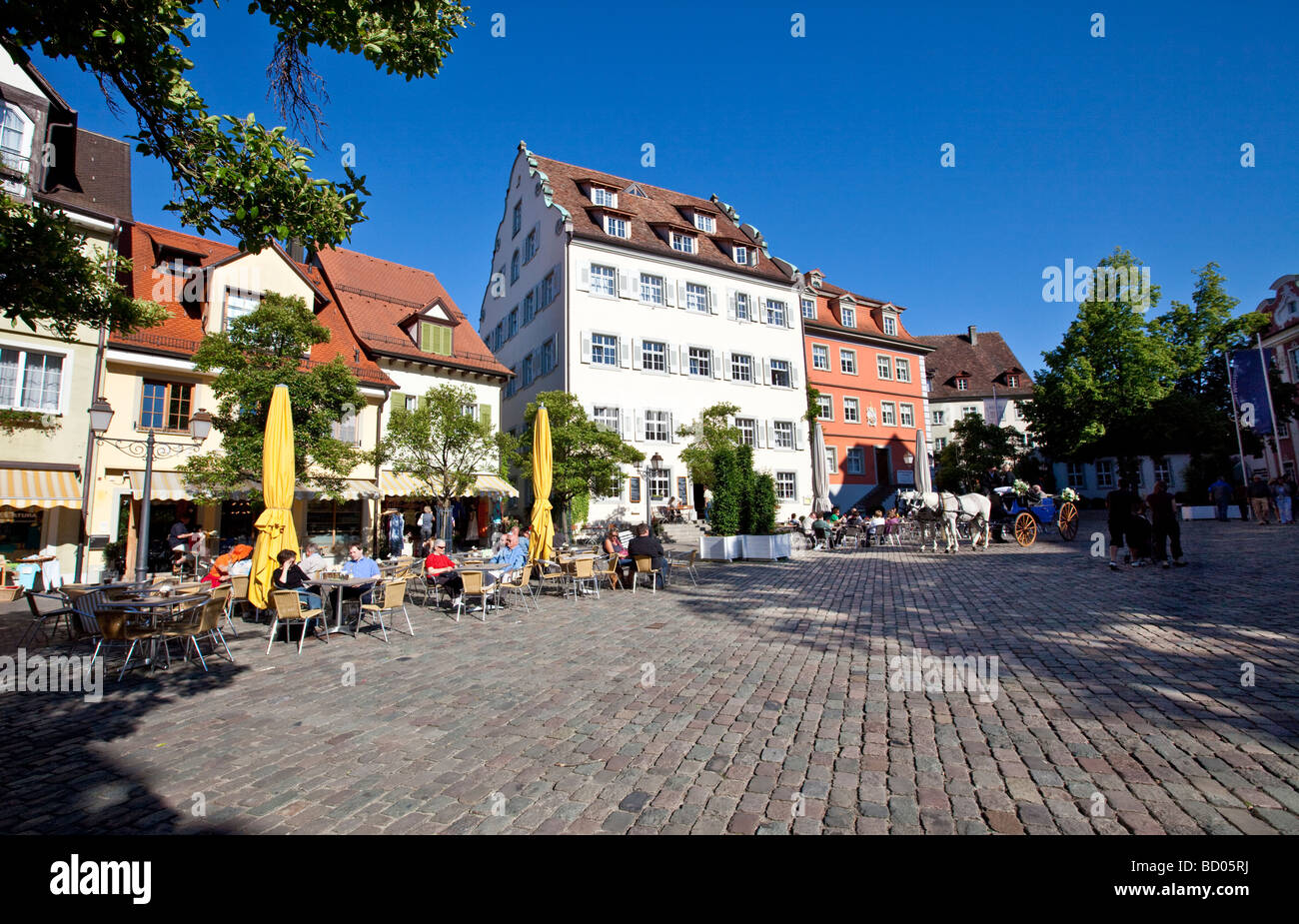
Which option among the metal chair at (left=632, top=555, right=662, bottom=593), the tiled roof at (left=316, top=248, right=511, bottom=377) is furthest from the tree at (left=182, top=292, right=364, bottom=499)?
the metal chair at (left=632, top=555, right=662, bottom=593)

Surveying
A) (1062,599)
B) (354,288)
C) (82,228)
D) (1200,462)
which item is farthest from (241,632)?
(1200,462)

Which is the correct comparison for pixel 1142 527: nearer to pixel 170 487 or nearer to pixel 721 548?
pixel 721 548

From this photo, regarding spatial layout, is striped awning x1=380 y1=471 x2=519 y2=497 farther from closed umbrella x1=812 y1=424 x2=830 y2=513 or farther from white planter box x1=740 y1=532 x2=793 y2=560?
closed umbrella x1=812 y1=424 x2=830 y2=513

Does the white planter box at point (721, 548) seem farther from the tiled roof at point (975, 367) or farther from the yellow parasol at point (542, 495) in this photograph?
the tiled roof at point (975, 367)

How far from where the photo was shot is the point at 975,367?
52.0 meters

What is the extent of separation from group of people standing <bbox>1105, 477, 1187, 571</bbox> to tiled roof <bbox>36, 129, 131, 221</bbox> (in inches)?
1050

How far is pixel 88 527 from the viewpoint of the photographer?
16.0 m

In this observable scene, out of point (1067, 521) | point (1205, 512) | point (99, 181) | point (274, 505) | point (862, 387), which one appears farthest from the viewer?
point (862, 387)

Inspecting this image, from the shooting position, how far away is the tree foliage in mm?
20000

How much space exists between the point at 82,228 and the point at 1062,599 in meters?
24.7

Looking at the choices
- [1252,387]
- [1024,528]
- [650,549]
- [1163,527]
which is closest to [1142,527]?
[1163,527]

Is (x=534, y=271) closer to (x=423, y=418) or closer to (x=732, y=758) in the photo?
(x=423, y=418)

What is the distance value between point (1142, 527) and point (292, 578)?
16.6m
